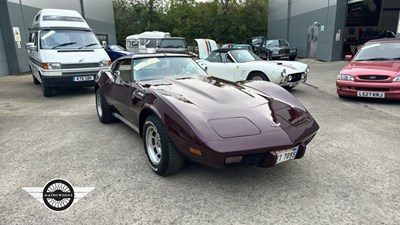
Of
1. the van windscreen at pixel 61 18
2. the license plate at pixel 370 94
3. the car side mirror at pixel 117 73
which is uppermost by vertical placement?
the van windscreen at pixel 61 18

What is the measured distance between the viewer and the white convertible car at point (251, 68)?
748cm

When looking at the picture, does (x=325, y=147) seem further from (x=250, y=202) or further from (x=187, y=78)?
(x=187, y=78)

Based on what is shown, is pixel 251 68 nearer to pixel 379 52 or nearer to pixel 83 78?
pixel 379 52

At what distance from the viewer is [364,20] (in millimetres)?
22656

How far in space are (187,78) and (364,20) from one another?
78.0ft

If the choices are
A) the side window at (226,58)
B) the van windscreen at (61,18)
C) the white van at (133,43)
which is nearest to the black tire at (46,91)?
the van windscreen at (61,18)

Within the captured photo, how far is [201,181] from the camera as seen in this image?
309 cm

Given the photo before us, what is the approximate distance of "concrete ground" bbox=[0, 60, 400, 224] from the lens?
250 centimetres

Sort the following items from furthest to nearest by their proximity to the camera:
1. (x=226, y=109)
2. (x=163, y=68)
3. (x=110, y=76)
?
(x=110, y=76) → (x=163, y=68) → (x=226, y=109)

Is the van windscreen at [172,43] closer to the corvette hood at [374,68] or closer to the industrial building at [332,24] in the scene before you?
the industrial building at [332,24]

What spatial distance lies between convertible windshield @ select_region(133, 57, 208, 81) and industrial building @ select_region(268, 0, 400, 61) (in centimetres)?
1520

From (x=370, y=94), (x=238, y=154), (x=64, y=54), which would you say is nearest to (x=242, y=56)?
(x=370, y=94)

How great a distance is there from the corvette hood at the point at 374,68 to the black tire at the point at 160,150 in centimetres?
560

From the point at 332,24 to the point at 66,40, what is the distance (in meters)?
15.1
